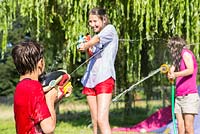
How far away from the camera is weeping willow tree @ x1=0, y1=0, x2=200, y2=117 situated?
9.72 m

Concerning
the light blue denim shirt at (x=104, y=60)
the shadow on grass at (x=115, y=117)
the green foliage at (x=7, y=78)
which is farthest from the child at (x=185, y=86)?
the green foliage at (x=7, y=78)

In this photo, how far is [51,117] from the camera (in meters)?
3.29

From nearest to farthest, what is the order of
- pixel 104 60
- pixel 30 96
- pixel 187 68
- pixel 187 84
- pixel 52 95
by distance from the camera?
1. pixel 30 96
2. pixel 52 95
3. pixel 104 60
4. pixel 187 68
5. pixel 187 84

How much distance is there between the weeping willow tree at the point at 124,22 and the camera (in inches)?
383

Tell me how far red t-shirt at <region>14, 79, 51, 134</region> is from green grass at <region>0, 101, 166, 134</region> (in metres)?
6.63

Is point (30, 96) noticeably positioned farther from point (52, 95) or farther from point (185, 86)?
point (185, 86)

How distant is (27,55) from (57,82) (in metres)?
0.37

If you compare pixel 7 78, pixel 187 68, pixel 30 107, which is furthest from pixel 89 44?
pixel 7 78

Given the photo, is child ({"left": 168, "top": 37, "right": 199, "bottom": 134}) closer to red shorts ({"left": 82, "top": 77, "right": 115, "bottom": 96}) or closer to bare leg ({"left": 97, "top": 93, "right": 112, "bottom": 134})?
red shorts ({"left": 82, "top": 77, "right": 115, "bottom": 96})

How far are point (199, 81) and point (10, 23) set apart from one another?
30.9ft

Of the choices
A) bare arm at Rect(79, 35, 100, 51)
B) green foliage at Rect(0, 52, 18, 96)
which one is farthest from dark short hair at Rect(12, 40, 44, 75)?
green foliage at Rect(0, 52, 18, 96)

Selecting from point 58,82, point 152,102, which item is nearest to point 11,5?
point 152,102

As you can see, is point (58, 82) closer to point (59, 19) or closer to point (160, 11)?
point (160, 11)

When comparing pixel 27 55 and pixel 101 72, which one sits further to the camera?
pixel 101 72
